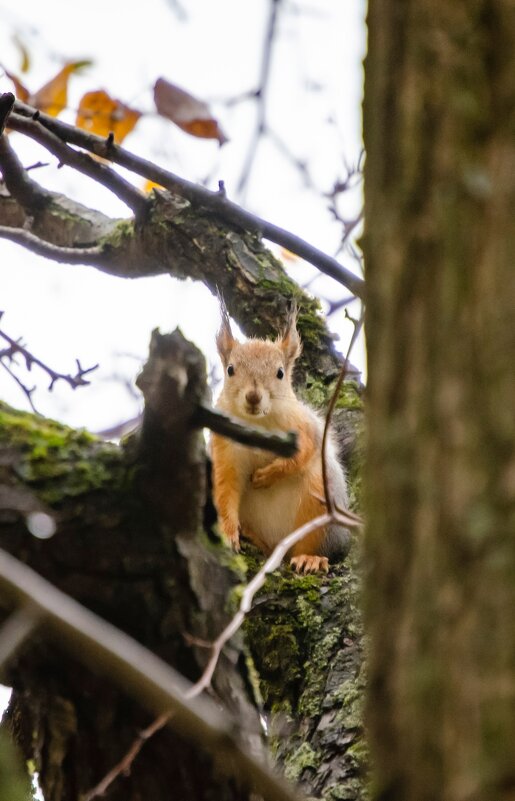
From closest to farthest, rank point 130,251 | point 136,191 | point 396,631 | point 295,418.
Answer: point 396,631 → point 136,191 → point 130,251 → point 295,418

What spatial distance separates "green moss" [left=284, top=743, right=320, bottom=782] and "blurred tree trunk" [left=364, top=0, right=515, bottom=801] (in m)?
1.71

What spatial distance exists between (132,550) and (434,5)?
3.42ft

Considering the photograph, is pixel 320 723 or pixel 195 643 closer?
pixel 195 643

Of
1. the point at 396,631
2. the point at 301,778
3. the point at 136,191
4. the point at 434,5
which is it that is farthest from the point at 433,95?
the point at 136,191

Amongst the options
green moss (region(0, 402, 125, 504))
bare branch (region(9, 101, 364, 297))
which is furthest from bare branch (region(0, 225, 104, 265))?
green moss (region(0, 402, 125, 504))

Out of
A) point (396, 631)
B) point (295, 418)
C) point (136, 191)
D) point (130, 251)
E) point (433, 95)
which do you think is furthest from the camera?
point (295, 418)

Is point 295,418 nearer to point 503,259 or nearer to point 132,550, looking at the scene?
point 132,550

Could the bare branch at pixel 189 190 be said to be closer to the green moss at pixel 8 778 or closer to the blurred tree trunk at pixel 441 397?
the blurred tree trunk at pixel 441 397

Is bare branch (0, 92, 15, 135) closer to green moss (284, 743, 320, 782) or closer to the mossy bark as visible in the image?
the mossy bark

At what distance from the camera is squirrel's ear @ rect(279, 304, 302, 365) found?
4391 millimetres

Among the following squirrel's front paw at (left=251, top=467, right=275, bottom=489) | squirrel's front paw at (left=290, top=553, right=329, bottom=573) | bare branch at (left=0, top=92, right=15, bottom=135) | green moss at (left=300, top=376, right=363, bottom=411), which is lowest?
squirrel's front paw at (left=290, top=553, right=329, bottom=573)

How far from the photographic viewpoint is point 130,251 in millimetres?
4492

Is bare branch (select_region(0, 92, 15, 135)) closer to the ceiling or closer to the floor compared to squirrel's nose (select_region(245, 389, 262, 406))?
closer to the ceiling

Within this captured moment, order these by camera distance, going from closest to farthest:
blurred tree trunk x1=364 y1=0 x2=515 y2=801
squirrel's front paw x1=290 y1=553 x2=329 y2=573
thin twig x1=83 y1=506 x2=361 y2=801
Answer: blurred tree trunk x1=364 y1=0 x2=515 y2=801 < thin twig x1=83 y1=506 x2=361 y2=801 < squirrel's front paw x1=290 y1=553 x2=329 y2=573
